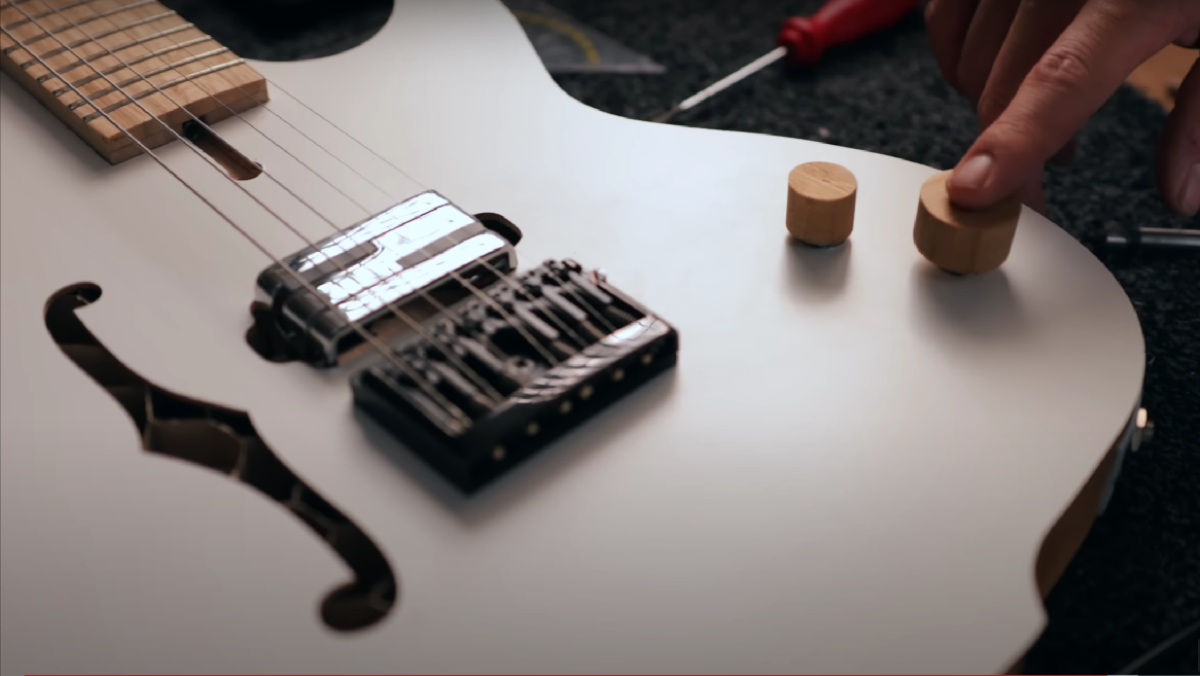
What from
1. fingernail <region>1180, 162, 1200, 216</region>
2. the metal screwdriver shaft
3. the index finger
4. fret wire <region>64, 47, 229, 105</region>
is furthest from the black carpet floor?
fret wire <region>64, 47, 229, 105</region>

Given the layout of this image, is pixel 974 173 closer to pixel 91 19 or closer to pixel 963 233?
pixel 963 233

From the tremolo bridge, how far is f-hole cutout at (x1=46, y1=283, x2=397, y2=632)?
0.17ft

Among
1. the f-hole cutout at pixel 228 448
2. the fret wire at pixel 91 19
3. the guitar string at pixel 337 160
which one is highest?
the fret wire at pixel 91 19

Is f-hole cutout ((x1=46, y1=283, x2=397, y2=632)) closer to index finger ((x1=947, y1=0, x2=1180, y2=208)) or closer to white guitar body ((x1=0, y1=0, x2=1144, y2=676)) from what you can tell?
white guitar body ((x1=0, y1=0, x2=1144, y2=676))

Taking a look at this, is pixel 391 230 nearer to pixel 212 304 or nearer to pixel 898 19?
pixel 212 304

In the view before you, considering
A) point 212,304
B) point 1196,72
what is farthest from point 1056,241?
point 212,304

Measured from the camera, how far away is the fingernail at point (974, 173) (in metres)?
0.57

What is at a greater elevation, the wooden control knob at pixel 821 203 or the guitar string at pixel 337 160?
the wooden control knob at pixel 821 203

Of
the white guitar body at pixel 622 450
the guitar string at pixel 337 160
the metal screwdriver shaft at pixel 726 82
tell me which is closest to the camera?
the white guitar body at pixel 622 450

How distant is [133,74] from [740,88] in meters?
0.56

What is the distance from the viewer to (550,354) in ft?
1.74

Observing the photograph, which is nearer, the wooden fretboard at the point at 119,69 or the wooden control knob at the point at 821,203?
the wooden control knob at the point at 821,203

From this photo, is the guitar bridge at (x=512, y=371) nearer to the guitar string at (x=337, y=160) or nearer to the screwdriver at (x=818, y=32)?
the guitar string at (x=337, y=160)

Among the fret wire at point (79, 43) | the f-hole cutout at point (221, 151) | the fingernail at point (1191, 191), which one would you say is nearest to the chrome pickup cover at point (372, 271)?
the f-hole cutout at point (221, 151)
